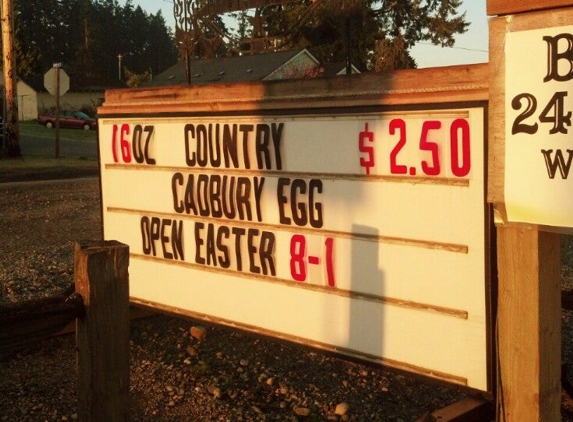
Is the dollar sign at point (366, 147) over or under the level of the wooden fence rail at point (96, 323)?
over

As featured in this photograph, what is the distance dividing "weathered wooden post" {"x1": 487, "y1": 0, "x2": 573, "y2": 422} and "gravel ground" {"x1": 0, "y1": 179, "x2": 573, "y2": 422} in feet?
2.21

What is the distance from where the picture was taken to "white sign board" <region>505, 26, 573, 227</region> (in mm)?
2846

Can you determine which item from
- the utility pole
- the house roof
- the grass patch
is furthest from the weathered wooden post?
the house roof

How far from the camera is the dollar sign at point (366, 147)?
408 centimetres

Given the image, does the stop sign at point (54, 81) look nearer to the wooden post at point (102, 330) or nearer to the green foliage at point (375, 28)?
the green foliage at point (375, 28)

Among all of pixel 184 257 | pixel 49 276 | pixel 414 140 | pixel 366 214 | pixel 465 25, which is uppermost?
pixel 465 25

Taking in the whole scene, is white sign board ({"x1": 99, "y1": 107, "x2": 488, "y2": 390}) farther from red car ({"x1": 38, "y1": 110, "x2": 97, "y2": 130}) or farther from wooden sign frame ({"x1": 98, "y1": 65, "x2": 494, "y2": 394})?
red car ({"x1": 38, "y1": 110, "x2": 97, "y2": 130})

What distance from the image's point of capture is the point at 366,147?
13.5 ft

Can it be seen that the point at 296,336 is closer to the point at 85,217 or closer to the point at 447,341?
the point at 447,341

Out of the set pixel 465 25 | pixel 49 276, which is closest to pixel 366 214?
pixel 49 276

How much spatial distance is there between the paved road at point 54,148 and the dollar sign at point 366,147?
23841mm

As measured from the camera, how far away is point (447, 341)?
384 centimetres

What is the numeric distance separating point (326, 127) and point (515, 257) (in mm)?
1462

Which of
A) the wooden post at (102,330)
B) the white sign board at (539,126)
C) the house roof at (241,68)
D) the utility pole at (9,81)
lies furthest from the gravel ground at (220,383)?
the house roof at (241,68)
